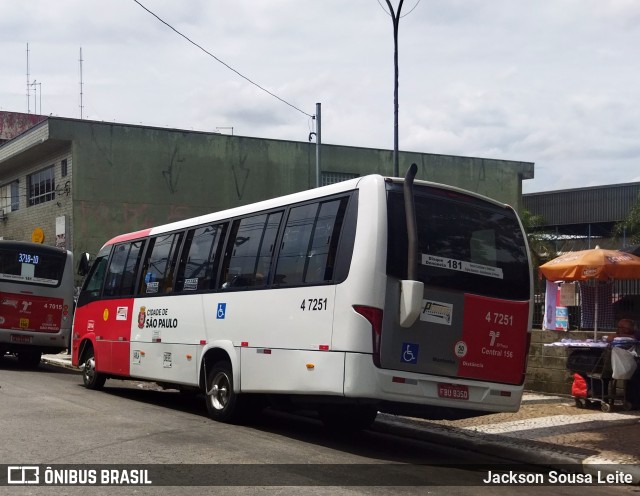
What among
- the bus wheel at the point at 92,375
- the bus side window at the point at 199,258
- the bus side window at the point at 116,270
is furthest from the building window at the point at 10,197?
the bus side window at the point at 199,258

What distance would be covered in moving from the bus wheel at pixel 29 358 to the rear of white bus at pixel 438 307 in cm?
1396

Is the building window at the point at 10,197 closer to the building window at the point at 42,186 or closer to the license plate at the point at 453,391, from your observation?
the building window at the point at 42,186

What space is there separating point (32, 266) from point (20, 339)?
5.72 feet

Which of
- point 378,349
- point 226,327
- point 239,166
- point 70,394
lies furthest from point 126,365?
point 239,166

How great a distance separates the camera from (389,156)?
4131 cm

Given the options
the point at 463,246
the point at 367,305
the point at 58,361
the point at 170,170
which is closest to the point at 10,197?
the point at 170,170

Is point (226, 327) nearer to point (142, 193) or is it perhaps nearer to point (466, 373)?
point (466, 373)

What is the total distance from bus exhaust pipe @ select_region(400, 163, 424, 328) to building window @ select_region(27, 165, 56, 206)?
3011 centimetres

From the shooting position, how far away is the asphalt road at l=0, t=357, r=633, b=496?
282 inches

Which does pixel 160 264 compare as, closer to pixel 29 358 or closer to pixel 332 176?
pixel 29 358

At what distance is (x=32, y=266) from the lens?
19.7 meters

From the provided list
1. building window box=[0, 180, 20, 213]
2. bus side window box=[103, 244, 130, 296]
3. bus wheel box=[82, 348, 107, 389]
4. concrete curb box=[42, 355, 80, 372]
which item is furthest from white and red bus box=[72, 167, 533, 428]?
building window box=[0, 180, 20, 213]

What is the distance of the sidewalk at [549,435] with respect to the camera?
8758 mm

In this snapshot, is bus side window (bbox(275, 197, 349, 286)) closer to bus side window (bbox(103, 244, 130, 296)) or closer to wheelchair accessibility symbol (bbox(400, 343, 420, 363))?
wheelchair accessibility symbol (bbox(400, 343, 420, 363))
